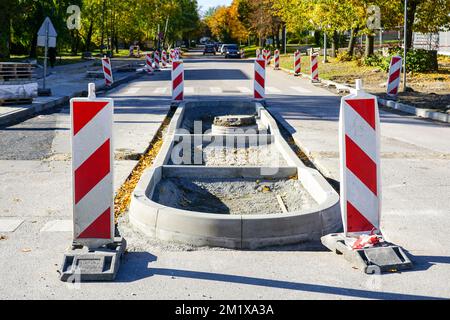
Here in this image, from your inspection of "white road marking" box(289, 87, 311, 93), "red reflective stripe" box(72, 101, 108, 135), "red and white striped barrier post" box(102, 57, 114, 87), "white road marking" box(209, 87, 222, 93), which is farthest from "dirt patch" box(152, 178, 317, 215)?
"red and white striped barrier post" box(102, 57, 114, 87)

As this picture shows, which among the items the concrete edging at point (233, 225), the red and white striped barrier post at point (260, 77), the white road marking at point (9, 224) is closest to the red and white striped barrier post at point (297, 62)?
the red and white striped barrier post at point (260, 77)

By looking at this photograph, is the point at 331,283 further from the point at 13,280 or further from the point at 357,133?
the point at 13,280

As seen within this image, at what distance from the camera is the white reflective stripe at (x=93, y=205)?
16.4 ft

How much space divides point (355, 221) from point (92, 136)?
222 cm

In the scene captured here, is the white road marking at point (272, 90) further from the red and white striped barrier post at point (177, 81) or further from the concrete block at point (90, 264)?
the concrete block at point (90, 264)

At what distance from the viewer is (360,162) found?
5184 mm

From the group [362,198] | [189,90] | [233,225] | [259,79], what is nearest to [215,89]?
[189,90]

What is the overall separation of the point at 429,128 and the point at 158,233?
9977 millimetres

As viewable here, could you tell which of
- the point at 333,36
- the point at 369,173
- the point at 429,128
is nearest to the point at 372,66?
the point at 333,36

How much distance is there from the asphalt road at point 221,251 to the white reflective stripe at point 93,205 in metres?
0.39

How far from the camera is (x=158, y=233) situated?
561cm

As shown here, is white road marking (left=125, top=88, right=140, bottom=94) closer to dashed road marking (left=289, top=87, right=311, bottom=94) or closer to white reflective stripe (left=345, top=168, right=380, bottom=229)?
dashed road marking (left=289, top=87, right=311, bottom=94)

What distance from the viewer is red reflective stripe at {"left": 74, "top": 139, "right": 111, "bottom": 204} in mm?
4949

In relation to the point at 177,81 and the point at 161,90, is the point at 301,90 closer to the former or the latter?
the point at 161,90
